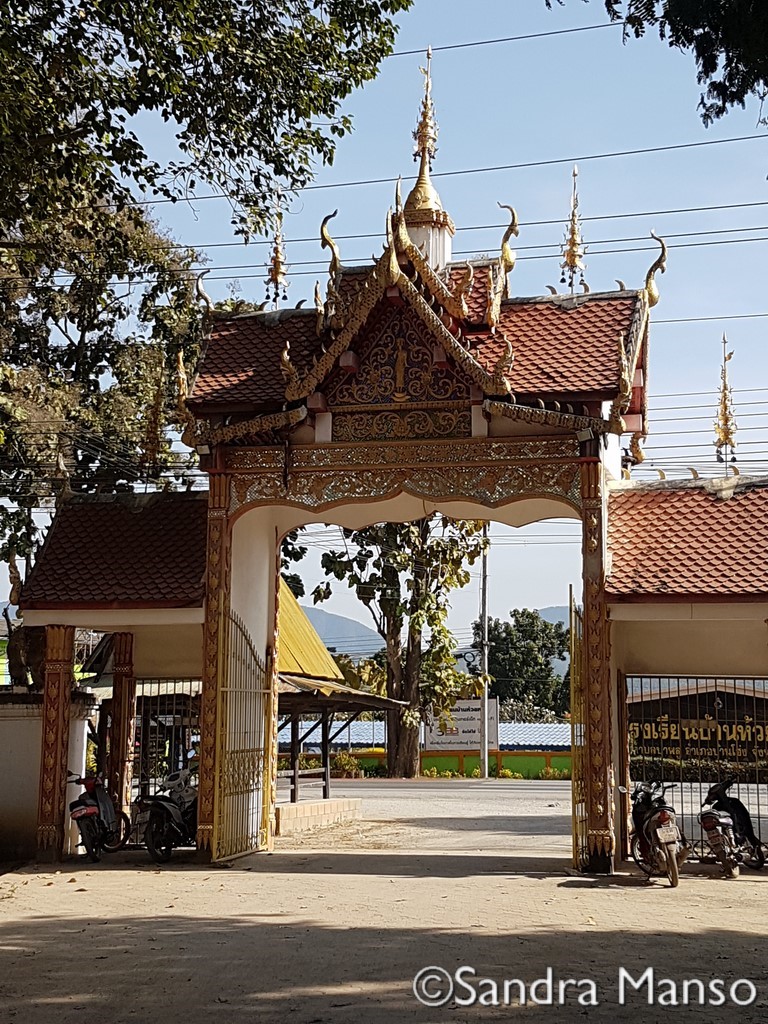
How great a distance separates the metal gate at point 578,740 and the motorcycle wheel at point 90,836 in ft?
15.4

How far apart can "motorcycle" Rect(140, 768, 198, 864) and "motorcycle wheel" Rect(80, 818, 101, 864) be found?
49 cm

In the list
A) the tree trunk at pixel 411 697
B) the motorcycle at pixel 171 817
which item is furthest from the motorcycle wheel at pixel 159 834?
the tree trunk at pixel 411 697

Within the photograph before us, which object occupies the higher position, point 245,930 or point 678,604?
point 678,604

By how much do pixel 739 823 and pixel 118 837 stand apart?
6311 millimetres

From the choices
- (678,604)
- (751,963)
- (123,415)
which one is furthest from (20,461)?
(751,963)

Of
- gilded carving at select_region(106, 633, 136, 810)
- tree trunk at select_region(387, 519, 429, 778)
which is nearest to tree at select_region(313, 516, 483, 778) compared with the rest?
tree trunk at select_region(387, 519, 429, 778)

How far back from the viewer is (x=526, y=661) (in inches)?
1997

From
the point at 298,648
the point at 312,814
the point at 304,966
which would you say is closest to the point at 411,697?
the point at 298,648

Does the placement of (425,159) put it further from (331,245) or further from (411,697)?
(411,697)

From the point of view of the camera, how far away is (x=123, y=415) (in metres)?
19.2

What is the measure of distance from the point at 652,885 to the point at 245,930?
4095 mm

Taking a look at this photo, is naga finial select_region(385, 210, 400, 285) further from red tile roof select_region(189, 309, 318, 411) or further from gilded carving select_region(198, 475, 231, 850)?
gilded carving select_region(198, 475, 231, 850)

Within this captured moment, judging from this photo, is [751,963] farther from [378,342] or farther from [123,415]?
[123,415]

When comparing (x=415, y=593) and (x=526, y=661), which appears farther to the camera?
(x=526, y=661)
